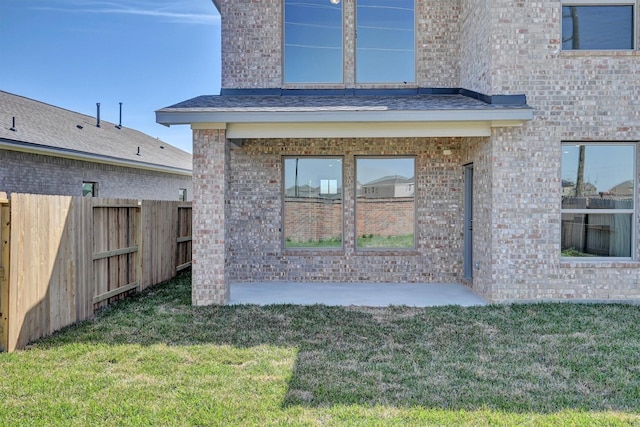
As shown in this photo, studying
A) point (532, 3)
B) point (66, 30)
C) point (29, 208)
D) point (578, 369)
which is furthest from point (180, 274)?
point (66, 30)

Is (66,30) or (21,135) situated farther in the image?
(66,30)

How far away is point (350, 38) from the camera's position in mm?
9273


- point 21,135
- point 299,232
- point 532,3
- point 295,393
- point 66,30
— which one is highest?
point 66,30

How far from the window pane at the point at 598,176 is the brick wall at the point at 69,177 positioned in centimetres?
1237

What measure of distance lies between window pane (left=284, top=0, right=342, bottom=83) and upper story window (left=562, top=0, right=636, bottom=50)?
4298 mm

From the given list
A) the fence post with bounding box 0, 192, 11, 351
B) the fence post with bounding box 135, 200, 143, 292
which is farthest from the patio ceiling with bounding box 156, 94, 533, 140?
the fence post with bounding box 0, 192, 11, 351

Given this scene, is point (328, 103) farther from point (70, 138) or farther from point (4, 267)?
point (70, 138)

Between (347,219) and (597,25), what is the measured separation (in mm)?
5593

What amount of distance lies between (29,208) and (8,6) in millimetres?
18257

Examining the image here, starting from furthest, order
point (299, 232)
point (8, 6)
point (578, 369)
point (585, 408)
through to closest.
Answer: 1. point (8, 6)
2. point (299, 232)
3. point (578, 369)
4. point (585, 408)

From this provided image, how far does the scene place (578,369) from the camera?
4402mm

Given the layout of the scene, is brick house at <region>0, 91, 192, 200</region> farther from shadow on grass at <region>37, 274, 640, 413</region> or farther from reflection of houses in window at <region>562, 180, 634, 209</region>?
reflection of houses in window at <region>562, 180, 634, 209</region>

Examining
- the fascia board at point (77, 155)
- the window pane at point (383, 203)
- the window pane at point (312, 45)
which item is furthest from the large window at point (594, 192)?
the fascia board at point (77, 155)

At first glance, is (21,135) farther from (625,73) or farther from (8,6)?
(625,73)
